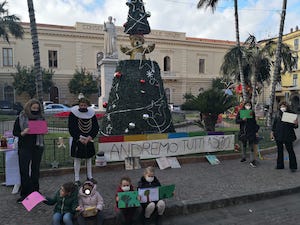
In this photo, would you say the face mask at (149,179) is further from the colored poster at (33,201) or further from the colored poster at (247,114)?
the colored poster at (247,114)

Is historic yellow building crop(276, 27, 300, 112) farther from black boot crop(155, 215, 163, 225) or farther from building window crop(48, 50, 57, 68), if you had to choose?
black boot crop(155, 215, 163, 225)

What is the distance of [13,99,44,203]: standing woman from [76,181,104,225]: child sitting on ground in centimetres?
143

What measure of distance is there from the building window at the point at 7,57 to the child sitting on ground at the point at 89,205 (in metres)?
38.1

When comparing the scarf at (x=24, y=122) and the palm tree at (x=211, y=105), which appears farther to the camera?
the palm tree at (x=211, y=105)

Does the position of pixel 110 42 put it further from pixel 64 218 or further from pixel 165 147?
pixel 64 218

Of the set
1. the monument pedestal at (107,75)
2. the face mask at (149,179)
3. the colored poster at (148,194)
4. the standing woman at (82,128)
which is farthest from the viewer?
the monument pedestal at (107,75)

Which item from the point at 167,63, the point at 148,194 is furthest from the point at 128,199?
the point at 167,63

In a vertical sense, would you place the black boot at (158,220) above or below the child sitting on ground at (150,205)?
below

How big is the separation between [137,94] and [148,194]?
478cm

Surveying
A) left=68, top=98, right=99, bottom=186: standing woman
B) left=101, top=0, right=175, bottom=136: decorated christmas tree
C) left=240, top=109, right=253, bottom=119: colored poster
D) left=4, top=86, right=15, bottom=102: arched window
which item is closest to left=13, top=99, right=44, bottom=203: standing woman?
left=68, top=98, right=99, bottom=186: standing woman

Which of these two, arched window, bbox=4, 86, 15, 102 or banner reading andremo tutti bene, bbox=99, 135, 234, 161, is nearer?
banner reading andremo tutti bene, bbox=99, 135, 234, 161

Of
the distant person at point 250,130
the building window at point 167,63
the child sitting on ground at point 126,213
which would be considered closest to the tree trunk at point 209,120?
the distant person at point 250,130

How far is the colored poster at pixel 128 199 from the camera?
14.0ft

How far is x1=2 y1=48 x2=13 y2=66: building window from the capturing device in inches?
1465
